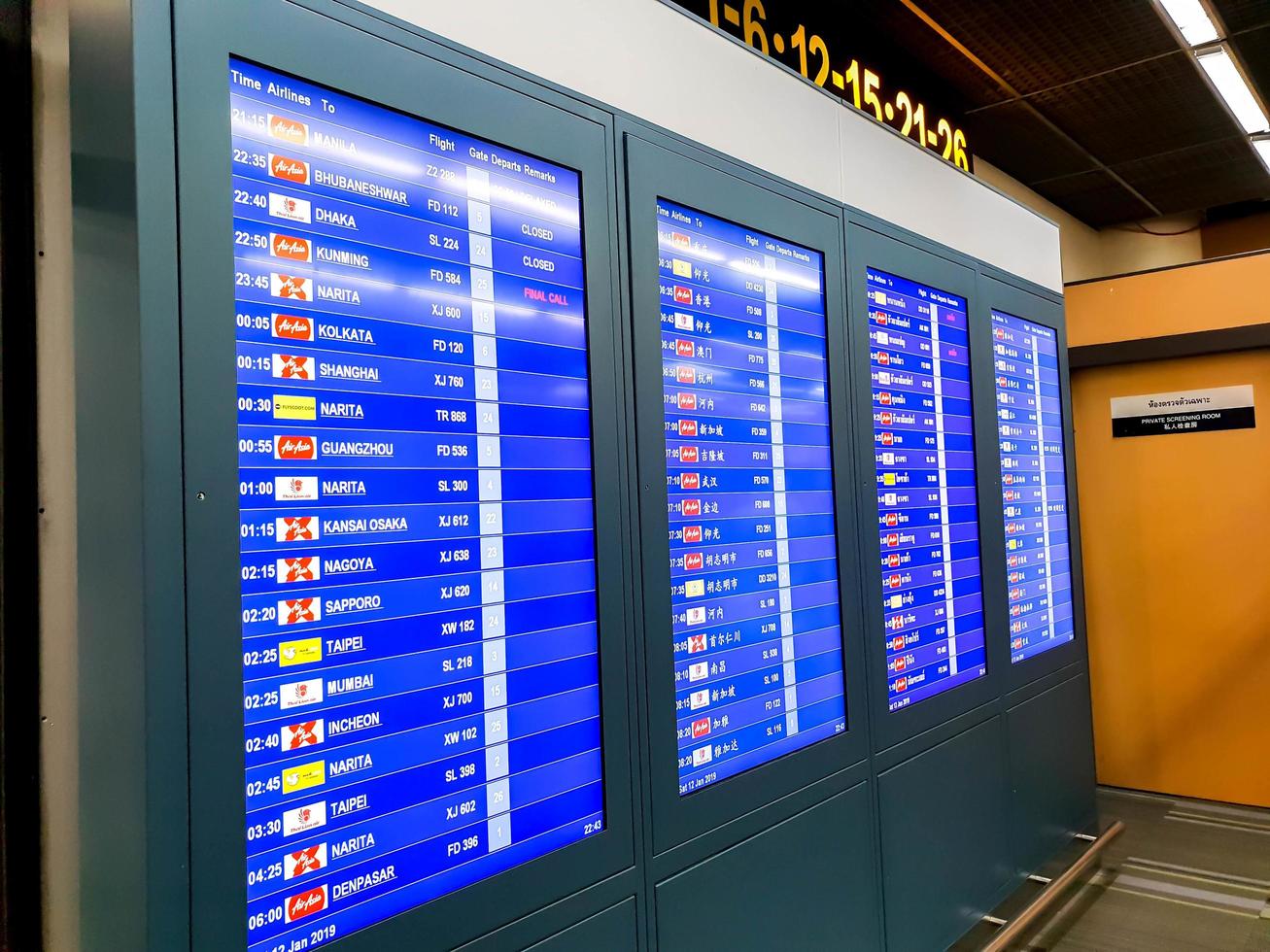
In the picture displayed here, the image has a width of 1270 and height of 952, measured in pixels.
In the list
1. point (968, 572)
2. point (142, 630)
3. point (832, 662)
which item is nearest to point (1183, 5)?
point (968, 572)

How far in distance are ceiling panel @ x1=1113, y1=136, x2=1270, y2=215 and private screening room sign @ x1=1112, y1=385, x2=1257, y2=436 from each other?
1.46 meters

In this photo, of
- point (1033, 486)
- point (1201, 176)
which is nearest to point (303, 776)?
point (1033, 486)

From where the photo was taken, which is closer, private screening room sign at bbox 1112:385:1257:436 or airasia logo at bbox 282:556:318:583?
airasia logo at bbox 282:556:318:583

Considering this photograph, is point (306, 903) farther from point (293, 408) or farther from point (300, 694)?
point (293, 408)

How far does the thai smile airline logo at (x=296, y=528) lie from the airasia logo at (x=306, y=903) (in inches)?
19.9

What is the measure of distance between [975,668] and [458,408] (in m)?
2.29

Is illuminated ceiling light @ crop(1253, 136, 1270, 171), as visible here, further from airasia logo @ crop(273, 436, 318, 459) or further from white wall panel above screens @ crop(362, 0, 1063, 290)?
airasia logo @ crop(273, 436, 318, 459)

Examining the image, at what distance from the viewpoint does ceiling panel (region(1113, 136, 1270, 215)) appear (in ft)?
16.2

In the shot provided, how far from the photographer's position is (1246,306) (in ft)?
14.0

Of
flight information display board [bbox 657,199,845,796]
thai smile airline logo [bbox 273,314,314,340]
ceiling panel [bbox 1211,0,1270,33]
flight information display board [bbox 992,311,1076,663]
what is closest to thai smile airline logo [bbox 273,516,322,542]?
thai smile airline logo [bbox 273,314,314,340]

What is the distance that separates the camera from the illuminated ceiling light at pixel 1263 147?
15.7 feet

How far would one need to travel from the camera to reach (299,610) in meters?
1.27

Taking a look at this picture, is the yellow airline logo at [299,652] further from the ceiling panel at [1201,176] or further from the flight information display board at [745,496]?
the ceiling panel at [1201,176]

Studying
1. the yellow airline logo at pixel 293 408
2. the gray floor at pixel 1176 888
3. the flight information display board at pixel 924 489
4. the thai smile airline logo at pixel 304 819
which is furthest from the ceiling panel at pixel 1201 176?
the thai smile airline logo at pixel 304 819
